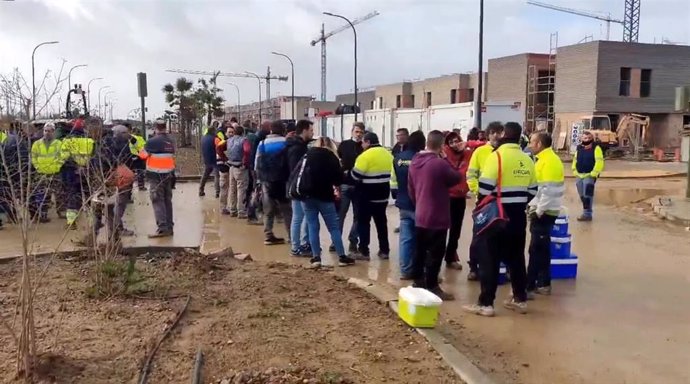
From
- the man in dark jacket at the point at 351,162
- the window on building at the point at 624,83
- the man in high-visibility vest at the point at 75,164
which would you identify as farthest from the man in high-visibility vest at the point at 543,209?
the window on building at the point at 624,83

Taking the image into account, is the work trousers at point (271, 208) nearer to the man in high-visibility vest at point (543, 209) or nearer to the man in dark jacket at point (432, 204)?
the man in dark jacket at point (432, 204)

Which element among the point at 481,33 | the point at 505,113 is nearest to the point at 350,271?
the point at 481,33

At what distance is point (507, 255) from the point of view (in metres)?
6.44

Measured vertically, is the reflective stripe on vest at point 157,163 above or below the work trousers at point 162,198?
above

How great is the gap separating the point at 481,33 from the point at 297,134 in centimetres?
1583

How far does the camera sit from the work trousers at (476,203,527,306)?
6.20 metres

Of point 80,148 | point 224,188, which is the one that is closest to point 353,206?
point 80,148

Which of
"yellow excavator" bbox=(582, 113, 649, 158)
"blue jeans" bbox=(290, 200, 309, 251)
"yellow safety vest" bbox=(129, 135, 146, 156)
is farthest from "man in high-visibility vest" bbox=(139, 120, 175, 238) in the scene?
"yellow excavator" bbox=(582, 113, 649, 158)

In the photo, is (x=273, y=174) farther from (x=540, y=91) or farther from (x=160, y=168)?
(x=540, y=91)

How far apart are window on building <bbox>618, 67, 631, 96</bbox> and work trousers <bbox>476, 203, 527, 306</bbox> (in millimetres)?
43793

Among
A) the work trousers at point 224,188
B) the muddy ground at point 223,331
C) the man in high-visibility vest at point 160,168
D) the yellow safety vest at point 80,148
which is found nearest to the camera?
the muddy ground at point 223,331

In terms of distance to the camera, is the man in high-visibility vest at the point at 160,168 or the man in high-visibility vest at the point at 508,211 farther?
the man in high-visibility vest at the point at 160,168

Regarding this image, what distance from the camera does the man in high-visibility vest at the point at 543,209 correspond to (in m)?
6.79

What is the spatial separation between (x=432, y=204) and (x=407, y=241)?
110cm
